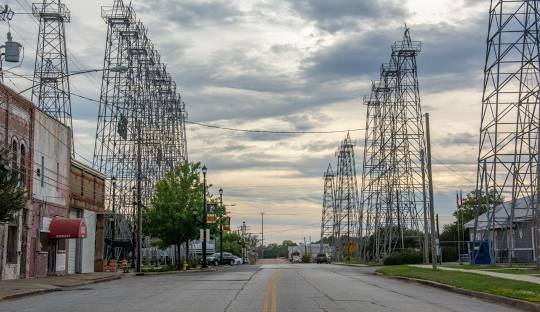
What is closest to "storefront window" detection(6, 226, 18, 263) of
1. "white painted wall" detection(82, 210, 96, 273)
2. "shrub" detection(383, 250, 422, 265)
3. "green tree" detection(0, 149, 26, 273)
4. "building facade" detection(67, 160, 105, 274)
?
"green tree" detection(0, 149, 26, 273)

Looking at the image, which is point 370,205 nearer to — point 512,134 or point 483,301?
point 512,134

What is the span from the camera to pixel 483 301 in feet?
68.4

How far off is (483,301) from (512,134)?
Answer: 66.1 feet

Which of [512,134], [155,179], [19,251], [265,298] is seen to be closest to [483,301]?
[265,298]

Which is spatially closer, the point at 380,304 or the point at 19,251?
the point at 380,304

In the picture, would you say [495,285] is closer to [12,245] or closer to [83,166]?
[12,245]

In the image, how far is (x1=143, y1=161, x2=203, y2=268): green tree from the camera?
53.0 m

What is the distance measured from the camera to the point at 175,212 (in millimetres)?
53094

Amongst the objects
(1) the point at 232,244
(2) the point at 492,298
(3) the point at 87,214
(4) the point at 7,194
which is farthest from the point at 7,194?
(1) the point at 232,244

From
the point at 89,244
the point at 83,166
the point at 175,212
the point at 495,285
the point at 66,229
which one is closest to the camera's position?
the point at 495,285

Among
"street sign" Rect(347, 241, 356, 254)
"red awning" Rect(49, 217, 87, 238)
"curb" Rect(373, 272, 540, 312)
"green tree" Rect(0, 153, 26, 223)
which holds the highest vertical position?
"green tree" Rect(0, 153, 26, 223)

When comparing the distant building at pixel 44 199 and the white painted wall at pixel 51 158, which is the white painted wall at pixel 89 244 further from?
the white painted wall at pixel 51 158

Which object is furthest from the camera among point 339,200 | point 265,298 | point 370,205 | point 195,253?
point 339,200

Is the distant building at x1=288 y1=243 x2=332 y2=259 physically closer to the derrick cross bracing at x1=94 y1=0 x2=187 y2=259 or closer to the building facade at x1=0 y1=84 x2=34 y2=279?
the derrick cross bracing at x1=94 y1=0 x2=187 y2=259
